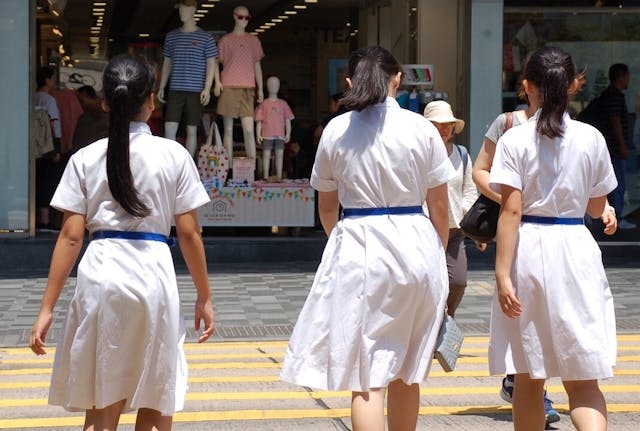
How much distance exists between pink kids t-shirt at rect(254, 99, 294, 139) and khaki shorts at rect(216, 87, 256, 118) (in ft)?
0.52

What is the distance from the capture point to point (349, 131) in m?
5.45

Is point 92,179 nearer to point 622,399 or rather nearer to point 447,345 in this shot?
point 447,345

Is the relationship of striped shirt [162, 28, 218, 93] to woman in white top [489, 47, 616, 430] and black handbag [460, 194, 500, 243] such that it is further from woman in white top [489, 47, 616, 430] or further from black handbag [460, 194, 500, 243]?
woman in white top [489, 47, 616, 430]

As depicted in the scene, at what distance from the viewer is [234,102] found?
16562 millimetres

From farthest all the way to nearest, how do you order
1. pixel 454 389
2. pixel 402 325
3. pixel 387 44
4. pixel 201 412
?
1. pixel 387 44
2. pixel 454 389
3. pixel 201 412
4. pixel 402 325

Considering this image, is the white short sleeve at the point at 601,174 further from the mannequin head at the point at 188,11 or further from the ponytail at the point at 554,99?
the mannequin head at the point at 188,11

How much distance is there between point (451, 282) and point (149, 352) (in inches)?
139

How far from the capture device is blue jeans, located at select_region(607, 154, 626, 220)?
1736 centimetres

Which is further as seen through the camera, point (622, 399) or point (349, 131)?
point (622, 399)

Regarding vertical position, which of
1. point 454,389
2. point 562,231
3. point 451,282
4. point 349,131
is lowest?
point 454,389

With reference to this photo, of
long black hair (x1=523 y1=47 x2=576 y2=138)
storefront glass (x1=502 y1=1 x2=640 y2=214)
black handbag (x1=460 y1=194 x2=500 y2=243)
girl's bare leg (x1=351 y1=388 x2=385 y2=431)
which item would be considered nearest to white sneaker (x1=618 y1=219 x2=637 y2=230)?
storefront glass (x1=502 y1=1 x2=640 y2=214)

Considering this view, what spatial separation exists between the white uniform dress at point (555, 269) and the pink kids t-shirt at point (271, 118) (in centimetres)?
1121

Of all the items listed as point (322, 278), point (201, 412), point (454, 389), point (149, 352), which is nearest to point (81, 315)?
point (149, 352)

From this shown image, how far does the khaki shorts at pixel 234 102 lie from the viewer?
16.6 metres
